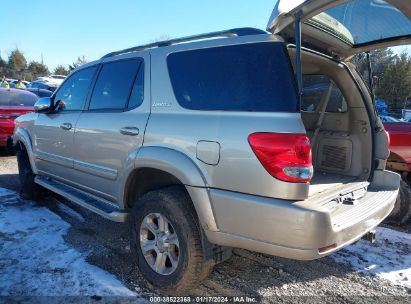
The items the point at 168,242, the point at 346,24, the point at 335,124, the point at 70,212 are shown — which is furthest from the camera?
the point at 70,212

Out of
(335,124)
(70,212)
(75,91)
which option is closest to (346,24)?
(335,124)

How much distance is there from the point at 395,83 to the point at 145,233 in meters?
32.2

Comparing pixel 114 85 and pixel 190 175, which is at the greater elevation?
pixel 114 85

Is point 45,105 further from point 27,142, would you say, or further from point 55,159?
point 27,142

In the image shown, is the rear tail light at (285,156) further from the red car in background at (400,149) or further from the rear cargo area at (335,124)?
the red car in background at (400,149)

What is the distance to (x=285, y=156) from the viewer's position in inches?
96.0

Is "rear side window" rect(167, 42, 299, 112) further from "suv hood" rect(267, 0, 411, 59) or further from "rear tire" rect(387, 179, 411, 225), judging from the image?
"rear tire" rect(387, 179, 411, 225)

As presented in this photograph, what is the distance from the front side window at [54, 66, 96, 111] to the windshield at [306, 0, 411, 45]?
2.50m

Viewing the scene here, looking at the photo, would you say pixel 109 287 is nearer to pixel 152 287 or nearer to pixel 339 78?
pixel 152 287

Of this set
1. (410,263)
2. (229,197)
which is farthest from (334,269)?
(229,197)

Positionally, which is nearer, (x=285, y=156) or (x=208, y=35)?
(x=285, y=156)

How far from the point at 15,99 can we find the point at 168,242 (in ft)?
25.5

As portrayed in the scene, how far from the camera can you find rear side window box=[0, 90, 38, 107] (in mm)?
8922

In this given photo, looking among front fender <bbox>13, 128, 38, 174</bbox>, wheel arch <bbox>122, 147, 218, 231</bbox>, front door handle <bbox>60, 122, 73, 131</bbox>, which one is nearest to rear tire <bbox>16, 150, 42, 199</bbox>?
front fender <bbox>13, 128, 38, 174</bbox>
